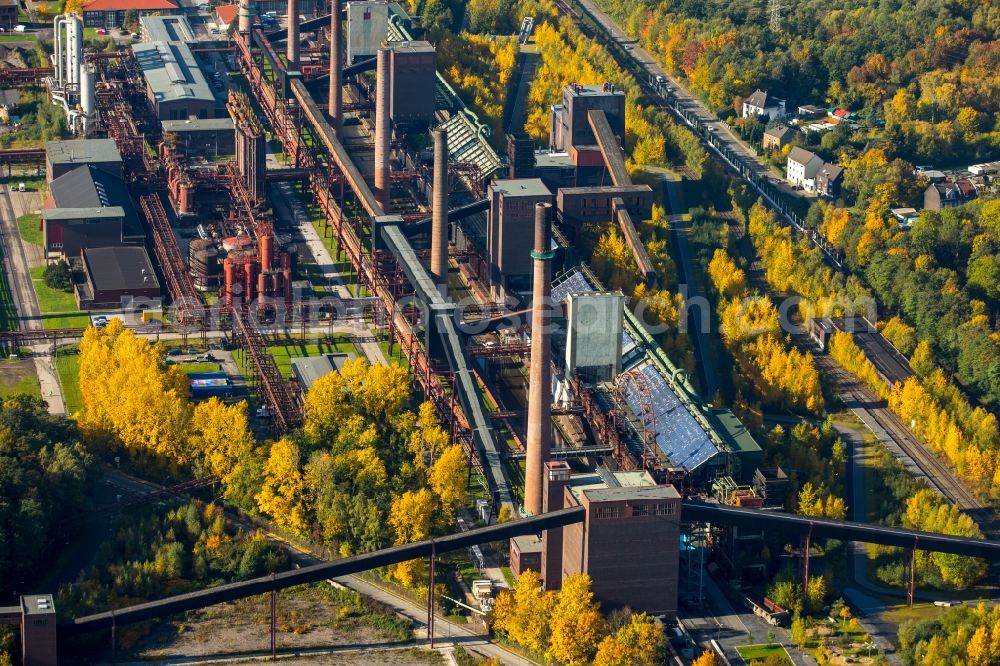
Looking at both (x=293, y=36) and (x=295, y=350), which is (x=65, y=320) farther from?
(x=293, y=36)

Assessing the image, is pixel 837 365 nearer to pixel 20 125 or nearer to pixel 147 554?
pixel 147 554

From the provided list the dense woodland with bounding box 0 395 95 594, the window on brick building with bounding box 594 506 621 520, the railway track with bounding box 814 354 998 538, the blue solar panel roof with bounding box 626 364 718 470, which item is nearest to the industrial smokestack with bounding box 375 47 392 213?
the railway track with bounding box 814 354 998 538

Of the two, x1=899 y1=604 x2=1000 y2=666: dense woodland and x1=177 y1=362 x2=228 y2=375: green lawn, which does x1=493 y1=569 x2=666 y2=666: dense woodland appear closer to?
x1=899 y1=604 x2=1000 y2=666: dense woodland

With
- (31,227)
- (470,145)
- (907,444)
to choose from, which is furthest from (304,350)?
(907,444)

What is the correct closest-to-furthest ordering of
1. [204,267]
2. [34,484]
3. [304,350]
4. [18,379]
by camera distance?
1. [34,484]
2. [18,379]
3. [304,350]
4. [204,267]

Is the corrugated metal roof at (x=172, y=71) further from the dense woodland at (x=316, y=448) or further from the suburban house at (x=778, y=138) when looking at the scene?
the dense woodland at (x=316, y=448)

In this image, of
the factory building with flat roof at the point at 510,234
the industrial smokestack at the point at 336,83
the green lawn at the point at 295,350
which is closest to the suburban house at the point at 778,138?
the industrial smokestack at the point at 336,83
